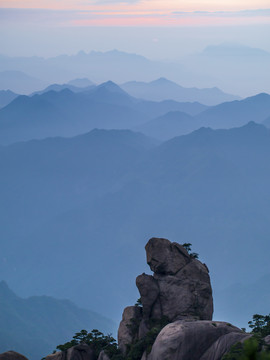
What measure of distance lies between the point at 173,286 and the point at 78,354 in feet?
39.1

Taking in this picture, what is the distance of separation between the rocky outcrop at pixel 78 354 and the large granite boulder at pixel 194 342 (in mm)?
10061

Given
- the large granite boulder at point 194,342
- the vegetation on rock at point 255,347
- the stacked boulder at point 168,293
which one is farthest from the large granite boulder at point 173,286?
the large granite boulder at point 194,342

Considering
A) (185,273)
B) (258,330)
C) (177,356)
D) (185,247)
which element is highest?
(185,247)

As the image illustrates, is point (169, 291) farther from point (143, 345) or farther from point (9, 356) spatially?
point (9, 356)

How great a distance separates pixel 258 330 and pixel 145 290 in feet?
39.8

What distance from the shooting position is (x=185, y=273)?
60844 millimetres

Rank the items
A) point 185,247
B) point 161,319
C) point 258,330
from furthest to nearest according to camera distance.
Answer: point 185,247 → point 161,319 → point 258,330

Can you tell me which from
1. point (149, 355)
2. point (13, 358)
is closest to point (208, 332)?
point (149, 355)

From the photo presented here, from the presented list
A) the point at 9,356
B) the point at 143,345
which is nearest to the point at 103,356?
the point at 143,345

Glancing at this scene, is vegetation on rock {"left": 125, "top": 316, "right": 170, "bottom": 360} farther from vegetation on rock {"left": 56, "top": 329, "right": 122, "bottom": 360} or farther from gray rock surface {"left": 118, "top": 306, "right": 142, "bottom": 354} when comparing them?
gray rock surface {"left": 118, "top": 306, "right": 142, "bottom": 354}

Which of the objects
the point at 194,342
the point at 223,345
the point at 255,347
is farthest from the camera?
the point at 194,342

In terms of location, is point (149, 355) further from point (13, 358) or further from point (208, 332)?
point (13, 358)

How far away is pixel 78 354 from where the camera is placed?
56.7 m

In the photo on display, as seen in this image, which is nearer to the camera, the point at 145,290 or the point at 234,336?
the point at 234,336
